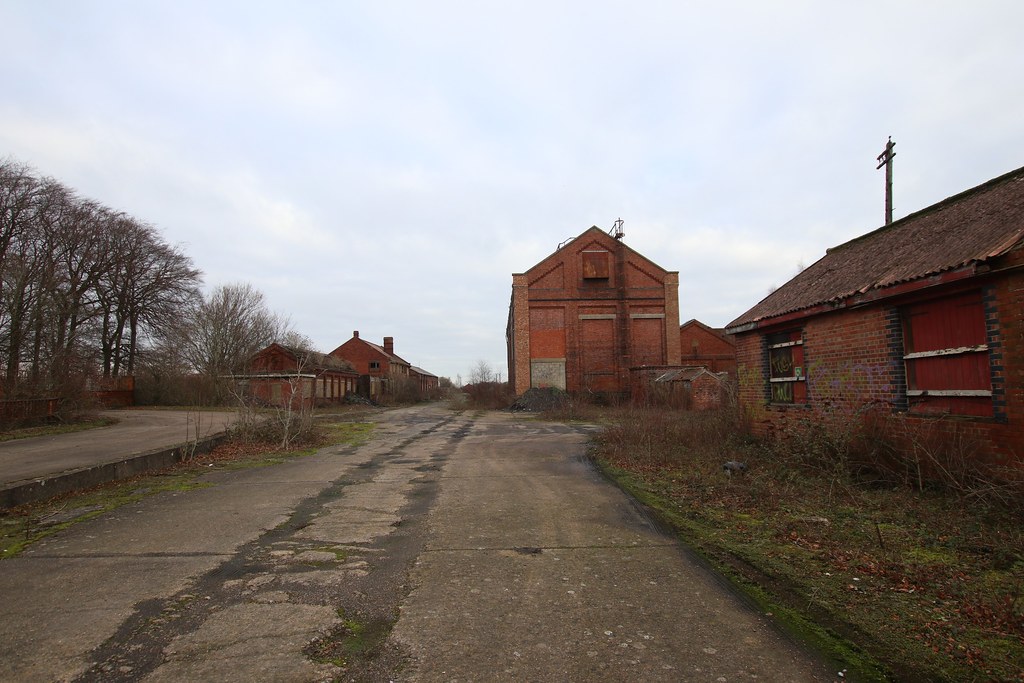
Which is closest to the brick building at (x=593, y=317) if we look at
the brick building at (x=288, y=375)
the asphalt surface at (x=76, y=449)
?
the brick building at (x=288, y=375)

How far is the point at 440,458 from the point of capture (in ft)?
40.4

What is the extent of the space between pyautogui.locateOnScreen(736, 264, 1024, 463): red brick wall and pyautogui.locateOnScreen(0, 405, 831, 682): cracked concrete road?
3.88 metres

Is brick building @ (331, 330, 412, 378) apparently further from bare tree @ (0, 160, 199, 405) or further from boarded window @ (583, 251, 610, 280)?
boarded window @ (583, 251, 610, 280)

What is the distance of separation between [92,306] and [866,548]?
4232 cm

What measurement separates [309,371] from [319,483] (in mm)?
35556

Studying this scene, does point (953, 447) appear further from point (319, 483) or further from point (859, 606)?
point (319, 483)

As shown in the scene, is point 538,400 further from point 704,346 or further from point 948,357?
point 948,357

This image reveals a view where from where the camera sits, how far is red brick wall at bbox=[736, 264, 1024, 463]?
5.97 metres

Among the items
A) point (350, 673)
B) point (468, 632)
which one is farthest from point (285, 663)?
point (468, 632)

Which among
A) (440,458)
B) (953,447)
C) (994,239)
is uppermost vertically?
(994,239)

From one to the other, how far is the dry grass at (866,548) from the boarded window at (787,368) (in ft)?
3.97

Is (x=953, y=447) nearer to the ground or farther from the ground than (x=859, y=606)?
farther from the ground

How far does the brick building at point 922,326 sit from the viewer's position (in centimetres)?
610

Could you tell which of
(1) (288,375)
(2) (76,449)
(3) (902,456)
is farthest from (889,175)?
(1) (288,375)
